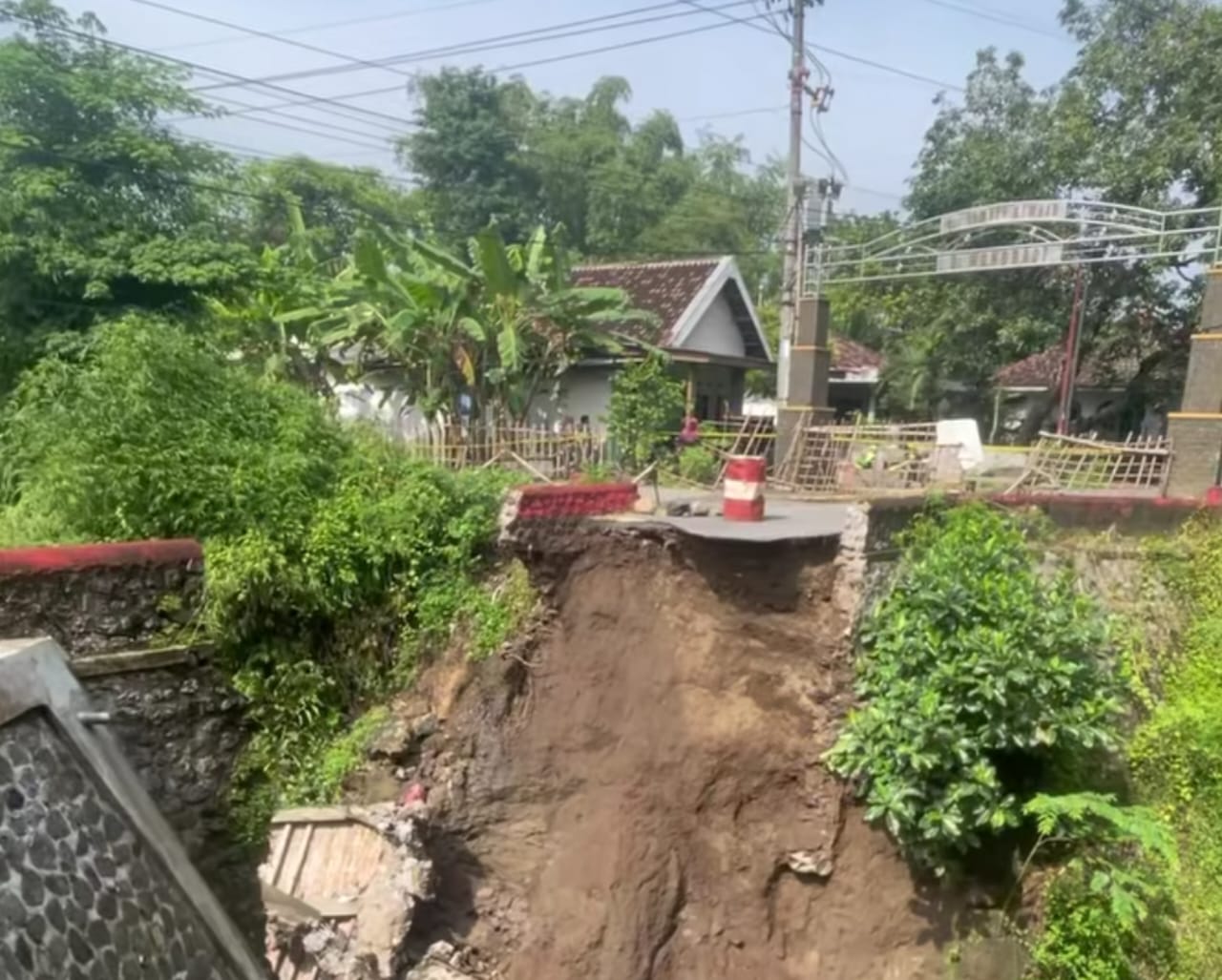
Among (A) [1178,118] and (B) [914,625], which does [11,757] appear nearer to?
(B) [914,625]

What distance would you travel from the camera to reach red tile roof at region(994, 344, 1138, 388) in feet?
76.7

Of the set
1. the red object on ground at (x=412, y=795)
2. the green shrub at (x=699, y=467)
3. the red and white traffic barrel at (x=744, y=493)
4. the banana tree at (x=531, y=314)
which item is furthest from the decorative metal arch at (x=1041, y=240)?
the red object on ground at (x=412, y=795)

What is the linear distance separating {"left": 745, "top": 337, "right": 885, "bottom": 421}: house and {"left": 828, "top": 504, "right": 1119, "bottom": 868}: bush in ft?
58.4

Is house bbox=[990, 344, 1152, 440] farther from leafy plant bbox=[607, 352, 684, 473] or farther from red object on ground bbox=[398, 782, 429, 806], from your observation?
red object on ground bbox=[398, 782, 429, 806]

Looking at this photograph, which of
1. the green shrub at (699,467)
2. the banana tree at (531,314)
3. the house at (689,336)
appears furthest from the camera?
the house at (689,336)

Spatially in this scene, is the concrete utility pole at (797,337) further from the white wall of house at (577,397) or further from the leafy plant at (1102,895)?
the leafy plant at (1102,895)

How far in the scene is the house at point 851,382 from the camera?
26797mm

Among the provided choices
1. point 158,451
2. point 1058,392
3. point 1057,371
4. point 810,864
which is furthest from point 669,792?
point 1057,371

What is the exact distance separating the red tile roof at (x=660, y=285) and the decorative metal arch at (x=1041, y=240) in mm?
2714

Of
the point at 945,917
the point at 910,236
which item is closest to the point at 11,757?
the point at 945,917

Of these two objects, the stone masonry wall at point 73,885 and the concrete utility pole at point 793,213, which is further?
the concrete utility pole at point 793,213

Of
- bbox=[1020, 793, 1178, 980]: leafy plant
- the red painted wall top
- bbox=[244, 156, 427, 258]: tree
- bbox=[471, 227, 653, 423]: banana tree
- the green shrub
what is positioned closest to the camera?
the red painted wall top

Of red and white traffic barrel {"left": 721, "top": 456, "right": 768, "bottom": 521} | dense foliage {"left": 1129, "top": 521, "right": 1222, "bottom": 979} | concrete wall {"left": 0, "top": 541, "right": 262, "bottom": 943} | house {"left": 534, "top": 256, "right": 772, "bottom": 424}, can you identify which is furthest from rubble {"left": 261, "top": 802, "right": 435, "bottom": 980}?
house {"left": 534, "top": 256, "right": 772, "bottom": 424}

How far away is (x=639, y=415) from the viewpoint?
13.6 m
